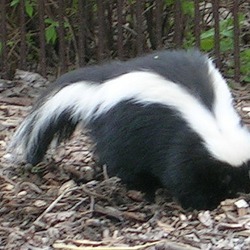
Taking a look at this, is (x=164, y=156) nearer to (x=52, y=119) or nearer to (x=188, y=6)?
(x=52, y=119)

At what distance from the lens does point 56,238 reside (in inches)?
181

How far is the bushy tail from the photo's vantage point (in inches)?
208

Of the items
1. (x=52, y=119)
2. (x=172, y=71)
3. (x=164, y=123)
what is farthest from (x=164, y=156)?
(x=52, y=119)

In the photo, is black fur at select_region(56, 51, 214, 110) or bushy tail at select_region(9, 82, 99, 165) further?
bushy tail at select_region(9, 82, 99, 165)

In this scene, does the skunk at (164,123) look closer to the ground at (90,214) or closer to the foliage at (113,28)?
the ground at (90,214)

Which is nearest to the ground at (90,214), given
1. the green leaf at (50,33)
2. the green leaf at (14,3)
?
the green leaf at (50,33)

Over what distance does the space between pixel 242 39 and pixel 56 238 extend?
388 centimetres

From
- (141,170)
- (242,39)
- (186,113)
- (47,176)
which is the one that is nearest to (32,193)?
(47,176)

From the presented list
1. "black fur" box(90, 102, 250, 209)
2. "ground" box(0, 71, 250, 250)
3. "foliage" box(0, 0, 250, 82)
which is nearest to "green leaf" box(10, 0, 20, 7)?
"foliage" box(0, 0, 250, 82)

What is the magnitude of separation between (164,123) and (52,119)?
2.39 ft

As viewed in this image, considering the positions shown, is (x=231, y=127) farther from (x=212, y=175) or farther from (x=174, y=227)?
(x=174, y=227)

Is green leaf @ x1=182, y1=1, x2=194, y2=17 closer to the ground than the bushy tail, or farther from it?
farther from it

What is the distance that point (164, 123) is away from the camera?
5.04 m

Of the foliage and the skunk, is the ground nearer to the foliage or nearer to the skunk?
the skunk
